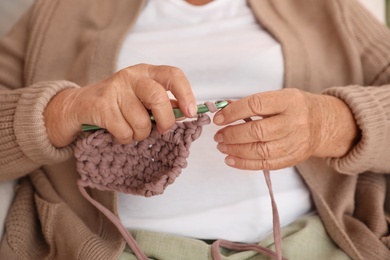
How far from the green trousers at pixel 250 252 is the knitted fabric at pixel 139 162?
2 cm

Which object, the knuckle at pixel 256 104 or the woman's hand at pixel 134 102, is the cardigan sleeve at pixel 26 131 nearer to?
the woman's hand at pixel 134 102

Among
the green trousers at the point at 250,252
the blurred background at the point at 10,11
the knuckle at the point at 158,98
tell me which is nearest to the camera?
the knuckle at the point at 158,98

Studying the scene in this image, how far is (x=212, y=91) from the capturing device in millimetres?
934

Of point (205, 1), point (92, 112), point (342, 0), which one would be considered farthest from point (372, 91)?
point (92, 112)

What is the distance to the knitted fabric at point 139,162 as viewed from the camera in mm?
699

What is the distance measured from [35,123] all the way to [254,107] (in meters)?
0.34

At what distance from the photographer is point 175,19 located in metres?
0.99

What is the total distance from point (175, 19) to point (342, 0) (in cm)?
35

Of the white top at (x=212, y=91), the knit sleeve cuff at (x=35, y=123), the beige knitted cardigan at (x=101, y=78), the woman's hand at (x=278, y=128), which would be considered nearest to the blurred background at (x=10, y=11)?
the beige knitted cardigan at (x=101, y=78)

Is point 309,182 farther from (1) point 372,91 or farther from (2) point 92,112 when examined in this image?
(2) point 92,112

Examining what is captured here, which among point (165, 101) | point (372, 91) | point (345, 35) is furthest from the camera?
point (345, 35)

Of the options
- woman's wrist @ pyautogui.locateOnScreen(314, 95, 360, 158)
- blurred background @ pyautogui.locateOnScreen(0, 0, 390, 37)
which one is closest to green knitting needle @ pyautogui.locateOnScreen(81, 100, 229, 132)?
woman's wrist @ pyautogui.locateOnScreen(314, 95, 360, 158)

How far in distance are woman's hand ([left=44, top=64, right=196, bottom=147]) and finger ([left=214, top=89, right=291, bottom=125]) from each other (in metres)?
0.06

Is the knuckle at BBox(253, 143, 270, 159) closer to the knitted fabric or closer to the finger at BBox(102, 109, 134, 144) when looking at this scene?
the knitted fabric
